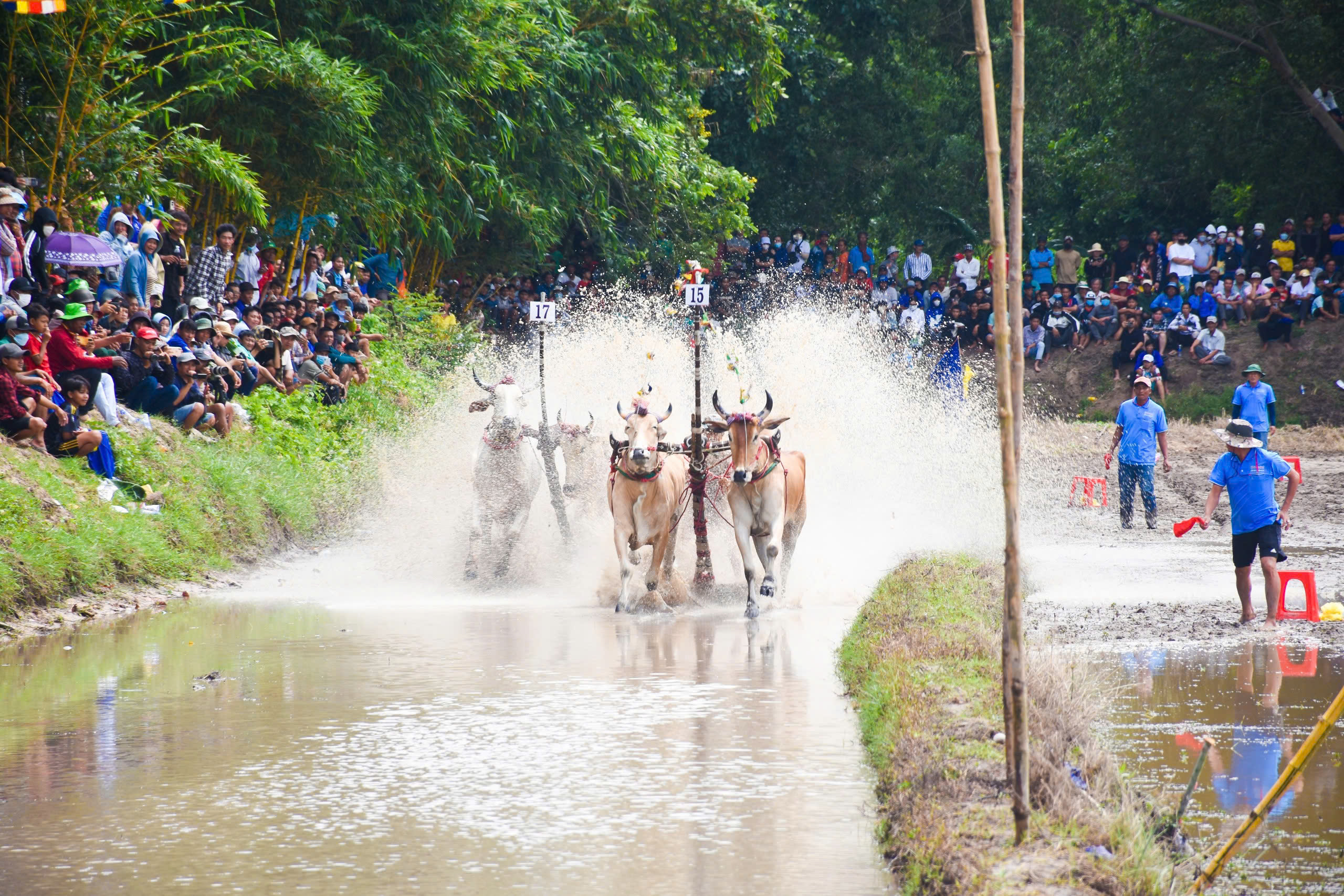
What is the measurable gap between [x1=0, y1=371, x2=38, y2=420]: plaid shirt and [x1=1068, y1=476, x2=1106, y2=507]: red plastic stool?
46.2 feet

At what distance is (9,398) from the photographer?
13812 mm

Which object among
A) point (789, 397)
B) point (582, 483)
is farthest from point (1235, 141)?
point (582, 483)

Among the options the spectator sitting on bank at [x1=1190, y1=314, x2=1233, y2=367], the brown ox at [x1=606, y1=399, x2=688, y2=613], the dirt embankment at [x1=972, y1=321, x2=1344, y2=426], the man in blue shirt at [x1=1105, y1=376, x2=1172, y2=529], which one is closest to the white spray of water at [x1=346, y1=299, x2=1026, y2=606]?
the brown ox at [x1=606, y1=399, x2=688, y2=613]

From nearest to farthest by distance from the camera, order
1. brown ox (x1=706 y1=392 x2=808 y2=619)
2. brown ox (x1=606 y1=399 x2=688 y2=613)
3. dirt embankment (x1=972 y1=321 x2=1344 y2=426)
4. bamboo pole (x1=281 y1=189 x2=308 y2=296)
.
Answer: brown ox (x1=706 y1=392 x2=808 y2=619)
brown ox (x1=606 y1=399 x2=688 y2=613)
bamboo pole (x1=281 y1=189 x2=308 y2=296)
dirt embankment (x1=972 y1=321 x2=1344 y2=426)

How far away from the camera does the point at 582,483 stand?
17031mm

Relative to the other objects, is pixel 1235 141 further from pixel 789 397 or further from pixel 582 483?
pixel 582 483

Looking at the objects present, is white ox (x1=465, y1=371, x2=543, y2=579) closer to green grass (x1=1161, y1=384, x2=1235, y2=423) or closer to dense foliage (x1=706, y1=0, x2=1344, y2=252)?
green grass (x1=1161, y1=384, x2=1235, y2=423)

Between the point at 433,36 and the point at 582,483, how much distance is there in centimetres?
952

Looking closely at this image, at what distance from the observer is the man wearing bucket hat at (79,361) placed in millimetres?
14891

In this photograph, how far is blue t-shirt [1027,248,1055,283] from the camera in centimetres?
3450

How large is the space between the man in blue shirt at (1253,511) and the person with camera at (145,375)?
1121cm

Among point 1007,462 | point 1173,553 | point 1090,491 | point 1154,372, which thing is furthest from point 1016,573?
point 1154,372

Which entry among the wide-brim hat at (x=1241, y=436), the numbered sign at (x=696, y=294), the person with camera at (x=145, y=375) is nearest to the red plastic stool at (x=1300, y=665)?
the wide-brim hat at (x=1241, y=436)

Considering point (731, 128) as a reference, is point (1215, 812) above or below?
below
